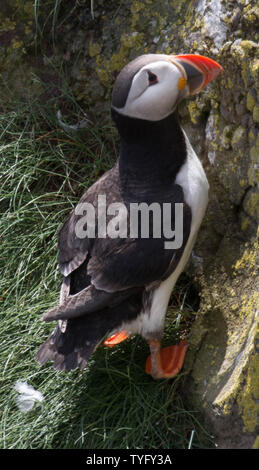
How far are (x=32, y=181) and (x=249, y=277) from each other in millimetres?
1766

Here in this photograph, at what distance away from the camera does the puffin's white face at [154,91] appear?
2914mm

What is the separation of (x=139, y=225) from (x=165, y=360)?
77cm

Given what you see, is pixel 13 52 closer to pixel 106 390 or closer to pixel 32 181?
pixel 32 181

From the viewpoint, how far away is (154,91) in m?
2.93

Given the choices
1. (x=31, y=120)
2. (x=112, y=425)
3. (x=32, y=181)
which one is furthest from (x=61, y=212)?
(x=112, y=425)

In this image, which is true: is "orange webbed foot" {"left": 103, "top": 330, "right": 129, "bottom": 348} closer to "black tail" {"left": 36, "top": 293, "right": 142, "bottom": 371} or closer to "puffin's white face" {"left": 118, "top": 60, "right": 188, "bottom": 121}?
"black tail" {"left": 36, "top": 293, "right": 142, "bottom": 371}

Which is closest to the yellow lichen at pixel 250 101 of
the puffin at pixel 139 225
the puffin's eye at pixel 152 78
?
the puffin at pixel 139 225

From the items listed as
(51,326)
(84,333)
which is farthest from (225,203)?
(51,326)

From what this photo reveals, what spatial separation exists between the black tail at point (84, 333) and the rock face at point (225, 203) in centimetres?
45

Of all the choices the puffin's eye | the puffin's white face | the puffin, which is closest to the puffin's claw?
the puffin

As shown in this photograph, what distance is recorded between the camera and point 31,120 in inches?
174

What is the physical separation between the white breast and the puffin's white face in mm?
325

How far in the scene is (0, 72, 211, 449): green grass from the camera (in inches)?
127

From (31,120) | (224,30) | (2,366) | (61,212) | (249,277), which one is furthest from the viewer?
(31,120)
